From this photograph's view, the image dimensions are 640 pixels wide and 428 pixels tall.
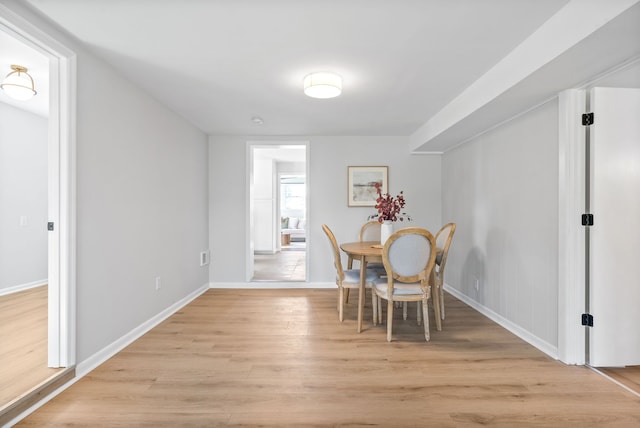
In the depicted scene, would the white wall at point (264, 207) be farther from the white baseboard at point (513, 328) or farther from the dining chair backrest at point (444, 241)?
the dining chair backrest at point (444, 241)

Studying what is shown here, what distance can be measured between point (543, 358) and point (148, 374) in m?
2.94

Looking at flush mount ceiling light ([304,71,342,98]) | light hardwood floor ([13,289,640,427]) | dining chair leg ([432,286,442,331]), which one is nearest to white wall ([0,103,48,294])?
light hardwood floor ([13,289,640,427])

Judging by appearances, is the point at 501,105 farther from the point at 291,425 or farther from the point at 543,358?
the point at 291,425

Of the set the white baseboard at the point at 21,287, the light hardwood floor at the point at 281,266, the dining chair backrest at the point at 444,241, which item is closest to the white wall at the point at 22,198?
the white baseboard at the point at 21,287

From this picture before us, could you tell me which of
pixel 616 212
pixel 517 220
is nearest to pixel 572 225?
pixel 616 212

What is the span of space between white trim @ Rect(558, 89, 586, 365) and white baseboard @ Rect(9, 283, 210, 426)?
11.4 ft

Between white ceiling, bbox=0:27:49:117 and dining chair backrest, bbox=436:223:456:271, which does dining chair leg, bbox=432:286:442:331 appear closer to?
dining chair backrest, bbox=436:223:456:271

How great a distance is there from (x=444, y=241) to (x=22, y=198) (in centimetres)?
535

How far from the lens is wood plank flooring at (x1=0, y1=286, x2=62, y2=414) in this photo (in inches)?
70.8

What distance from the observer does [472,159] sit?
12.0 feet

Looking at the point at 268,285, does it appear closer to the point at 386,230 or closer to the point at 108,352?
the point at 386,230

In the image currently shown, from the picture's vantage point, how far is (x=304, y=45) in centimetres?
207

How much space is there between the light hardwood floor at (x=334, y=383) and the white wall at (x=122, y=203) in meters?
0.36

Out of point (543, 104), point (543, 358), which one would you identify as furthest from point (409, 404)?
point (543, 104)
